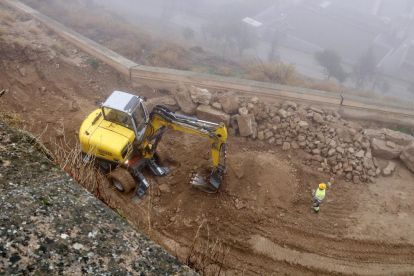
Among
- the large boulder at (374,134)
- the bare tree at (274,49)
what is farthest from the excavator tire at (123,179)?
the bare tree at (274,49)

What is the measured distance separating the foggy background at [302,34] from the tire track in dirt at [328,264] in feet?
91.6

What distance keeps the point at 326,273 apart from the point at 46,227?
621cm

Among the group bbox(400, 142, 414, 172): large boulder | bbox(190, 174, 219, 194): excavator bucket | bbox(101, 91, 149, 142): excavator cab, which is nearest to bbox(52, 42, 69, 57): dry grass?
bbox(101, 91, 149, 142): excavator cab

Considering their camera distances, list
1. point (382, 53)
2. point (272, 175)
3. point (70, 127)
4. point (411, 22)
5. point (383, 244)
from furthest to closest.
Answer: point (411, 22) < point (382, 53) < point (70, 127) < point (272, 175) < point (383, 244)

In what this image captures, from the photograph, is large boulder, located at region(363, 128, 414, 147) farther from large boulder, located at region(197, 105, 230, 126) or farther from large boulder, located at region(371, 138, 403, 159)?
large boulder, located at region(197, 105, 230, 126)

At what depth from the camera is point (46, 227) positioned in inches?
96.5

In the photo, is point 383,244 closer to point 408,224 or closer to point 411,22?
point 408,224

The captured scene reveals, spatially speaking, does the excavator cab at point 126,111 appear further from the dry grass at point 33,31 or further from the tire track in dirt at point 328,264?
the dry grass at point 33,31

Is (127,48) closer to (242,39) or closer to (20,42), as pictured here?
(20,42)

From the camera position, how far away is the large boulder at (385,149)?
9.45 meters

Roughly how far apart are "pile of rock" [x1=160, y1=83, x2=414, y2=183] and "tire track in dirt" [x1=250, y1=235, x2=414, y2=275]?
106 inches

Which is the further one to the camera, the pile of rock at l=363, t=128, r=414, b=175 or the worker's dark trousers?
the pile of rock at l=363, t=128, r=414, b=175

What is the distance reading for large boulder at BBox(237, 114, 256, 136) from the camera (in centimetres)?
982

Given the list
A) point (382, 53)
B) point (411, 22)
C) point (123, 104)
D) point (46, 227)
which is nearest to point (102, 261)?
point (46, 227)
